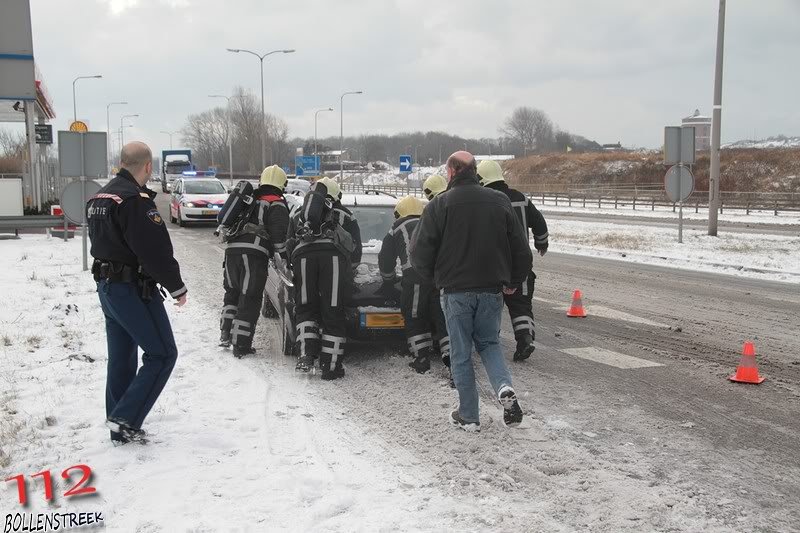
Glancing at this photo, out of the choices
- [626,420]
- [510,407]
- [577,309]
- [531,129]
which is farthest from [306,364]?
[531,129]

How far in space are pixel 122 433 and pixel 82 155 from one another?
8.95 m

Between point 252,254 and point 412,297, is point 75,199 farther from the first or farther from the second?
point 412,297

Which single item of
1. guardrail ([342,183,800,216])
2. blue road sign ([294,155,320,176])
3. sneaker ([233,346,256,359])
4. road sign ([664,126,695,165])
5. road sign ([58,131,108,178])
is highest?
blue road sign ([294,155,320,176])

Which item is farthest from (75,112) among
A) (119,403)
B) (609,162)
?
(119,403)

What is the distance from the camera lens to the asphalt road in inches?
172

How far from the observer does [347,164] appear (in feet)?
393

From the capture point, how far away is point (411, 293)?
722cm

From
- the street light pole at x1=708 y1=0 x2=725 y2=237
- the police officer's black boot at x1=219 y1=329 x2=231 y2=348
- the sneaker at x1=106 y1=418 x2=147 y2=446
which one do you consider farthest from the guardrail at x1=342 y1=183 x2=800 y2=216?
the sneaker at x1=106 y1=418 x2=147 y2=446

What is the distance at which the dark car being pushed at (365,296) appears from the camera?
7434 mm

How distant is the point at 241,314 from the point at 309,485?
11.7 feet

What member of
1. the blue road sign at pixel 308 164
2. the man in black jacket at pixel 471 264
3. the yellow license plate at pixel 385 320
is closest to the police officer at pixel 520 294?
the yellow license plate at pixel 385 320

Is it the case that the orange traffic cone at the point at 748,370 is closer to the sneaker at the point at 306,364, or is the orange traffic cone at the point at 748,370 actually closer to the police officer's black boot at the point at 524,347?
the police officer's black boot at the point at 524,347

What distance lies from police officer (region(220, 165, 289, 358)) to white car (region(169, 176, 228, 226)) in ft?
60.3

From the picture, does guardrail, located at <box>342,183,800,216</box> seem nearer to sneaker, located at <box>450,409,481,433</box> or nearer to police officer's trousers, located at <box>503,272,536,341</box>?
Result: police officer's trousers, located at <box>503,272,536,341</box>
